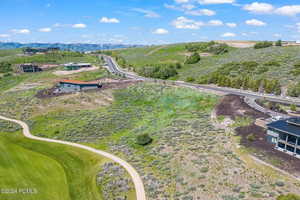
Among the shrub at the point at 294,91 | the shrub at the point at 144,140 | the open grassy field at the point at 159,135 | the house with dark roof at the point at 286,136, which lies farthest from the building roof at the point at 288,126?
the shrub at the point at 294,91

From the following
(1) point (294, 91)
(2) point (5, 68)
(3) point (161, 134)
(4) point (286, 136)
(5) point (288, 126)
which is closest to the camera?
(4) point (286, 136)

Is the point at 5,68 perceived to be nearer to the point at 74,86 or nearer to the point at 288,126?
the point at 74,86

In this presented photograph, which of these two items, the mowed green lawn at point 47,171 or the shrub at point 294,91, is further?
the shrub at point 294,91

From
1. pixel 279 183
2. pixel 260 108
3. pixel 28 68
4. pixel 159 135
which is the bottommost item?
pixel 159 135

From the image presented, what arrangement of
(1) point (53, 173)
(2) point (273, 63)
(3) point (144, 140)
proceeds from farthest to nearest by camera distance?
(2) point (273, 63) < (3) point (144, 140) < (1) point (53, 173)

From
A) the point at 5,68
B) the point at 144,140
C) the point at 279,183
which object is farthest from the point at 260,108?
the point at 5,68

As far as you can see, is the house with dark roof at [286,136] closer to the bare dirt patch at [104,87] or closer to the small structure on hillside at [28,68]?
the bare dirt patch at [104,87]

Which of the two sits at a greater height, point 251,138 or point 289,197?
point 251,138
